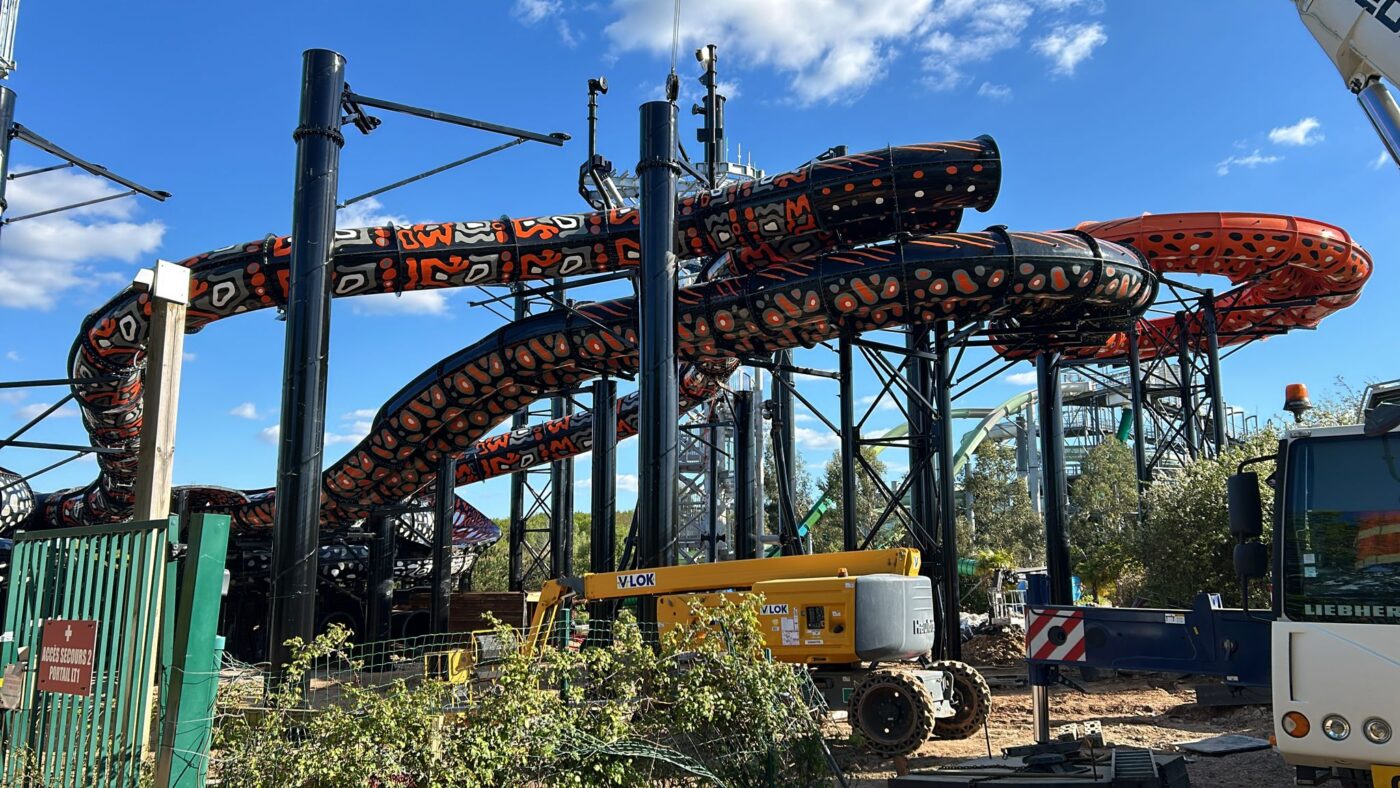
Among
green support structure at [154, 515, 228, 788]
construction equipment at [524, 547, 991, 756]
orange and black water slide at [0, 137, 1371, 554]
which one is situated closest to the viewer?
green support structure at [154, 515, 228, 788]

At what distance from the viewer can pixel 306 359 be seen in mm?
12117

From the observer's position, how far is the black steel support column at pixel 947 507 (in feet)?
50.2

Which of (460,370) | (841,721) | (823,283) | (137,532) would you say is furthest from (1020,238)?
(137,532)

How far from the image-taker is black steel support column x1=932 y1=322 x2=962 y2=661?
15.3 meters

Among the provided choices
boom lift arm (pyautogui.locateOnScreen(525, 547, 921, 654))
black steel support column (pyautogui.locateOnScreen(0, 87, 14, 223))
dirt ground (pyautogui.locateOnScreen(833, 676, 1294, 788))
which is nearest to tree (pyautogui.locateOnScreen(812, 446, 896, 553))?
dirt ground (pyautogui.locateOnScreen(833, 676, 1294, 788))

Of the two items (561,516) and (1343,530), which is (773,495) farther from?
(1343,530)

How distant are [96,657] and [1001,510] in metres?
47.8

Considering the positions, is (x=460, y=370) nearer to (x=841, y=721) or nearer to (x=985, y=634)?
(x=841, y=721)

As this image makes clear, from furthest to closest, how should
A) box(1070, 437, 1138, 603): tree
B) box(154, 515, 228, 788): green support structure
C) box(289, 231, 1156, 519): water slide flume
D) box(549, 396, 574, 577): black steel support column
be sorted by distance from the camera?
1. box(549, 396, 574, 577): black steel support column
2. box(1070, 437, 1138, 603): tree
3. box(289, 231, 1156, 519): water slide flume
4. box(154, 515, 228, 788): green support structure

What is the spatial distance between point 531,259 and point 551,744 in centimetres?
1123

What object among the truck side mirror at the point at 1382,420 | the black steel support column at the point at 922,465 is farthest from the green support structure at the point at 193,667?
the black steel support column at the point at 922,465

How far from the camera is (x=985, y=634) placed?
74.2ft

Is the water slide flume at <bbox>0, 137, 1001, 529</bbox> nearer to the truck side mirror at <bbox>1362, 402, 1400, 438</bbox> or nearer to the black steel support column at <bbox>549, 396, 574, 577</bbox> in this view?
the truck side mirror at <bbox>1362, 402, 1400, 438</bbox>

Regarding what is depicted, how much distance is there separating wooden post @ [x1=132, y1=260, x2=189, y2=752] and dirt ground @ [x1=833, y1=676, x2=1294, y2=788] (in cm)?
625
